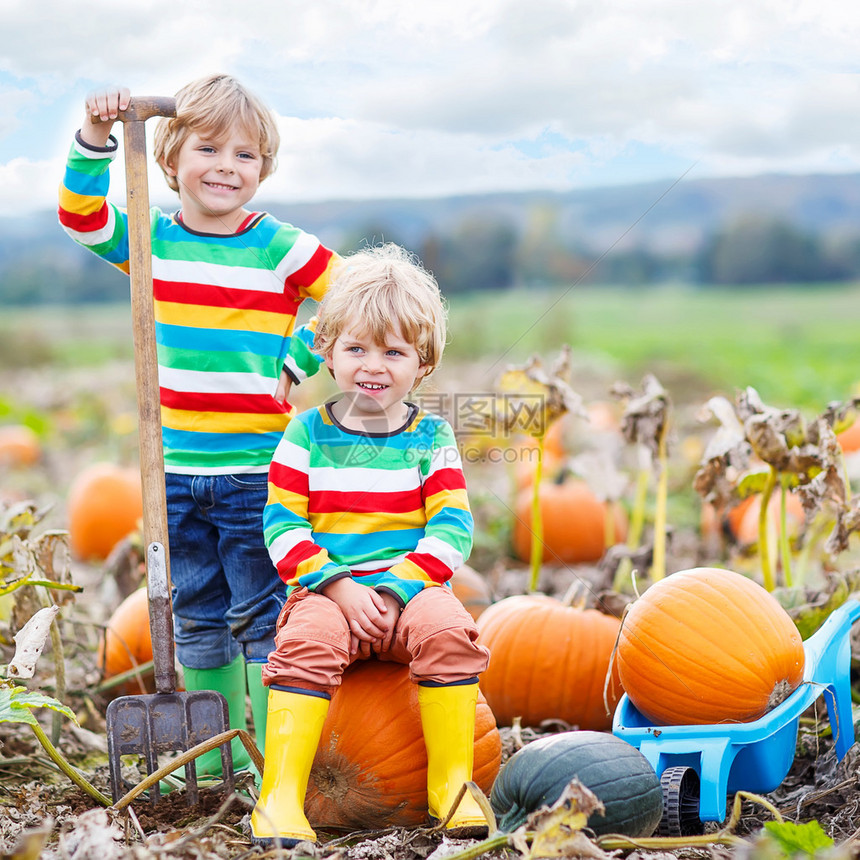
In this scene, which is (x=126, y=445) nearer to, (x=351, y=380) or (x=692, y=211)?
(x=351, y=380)

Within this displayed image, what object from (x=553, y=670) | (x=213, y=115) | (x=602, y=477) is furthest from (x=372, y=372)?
(x=602, y=477)

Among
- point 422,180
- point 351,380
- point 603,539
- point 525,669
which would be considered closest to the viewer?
point 351,380

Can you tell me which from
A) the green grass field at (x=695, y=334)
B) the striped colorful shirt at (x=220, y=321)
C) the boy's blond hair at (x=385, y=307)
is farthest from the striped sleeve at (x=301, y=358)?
the green grass field at (x=695, y=334)

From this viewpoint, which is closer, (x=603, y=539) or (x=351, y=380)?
(x=351, y=380)

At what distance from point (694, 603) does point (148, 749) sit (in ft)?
4.30

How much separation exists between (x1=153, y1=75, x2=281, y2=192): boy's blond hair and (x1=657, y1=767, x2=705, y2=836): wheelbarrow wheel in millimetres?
1740

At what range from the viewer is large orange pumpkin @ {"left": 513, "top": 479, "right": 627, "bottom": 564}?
171 inches

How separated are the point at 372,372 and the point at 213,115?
29.6 inches

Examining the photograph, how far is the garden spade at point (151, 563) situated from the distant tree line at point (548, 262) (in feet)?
26.3

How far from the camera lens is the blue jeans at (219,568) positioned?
2428 millimetres

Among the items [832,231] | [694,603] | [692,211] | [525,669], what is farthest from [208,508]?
[692,211]

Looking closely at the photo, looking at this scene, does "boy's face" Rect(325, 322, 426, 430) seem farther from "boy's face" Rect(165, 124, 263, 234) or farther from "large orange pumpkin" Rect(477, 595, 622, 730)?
"large orange pumpkin" Rect(477, 595, 622, 730)

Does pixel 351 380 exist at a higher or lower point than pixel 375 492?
higher

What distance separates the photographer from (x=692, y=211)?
Answer: 22.7 m
